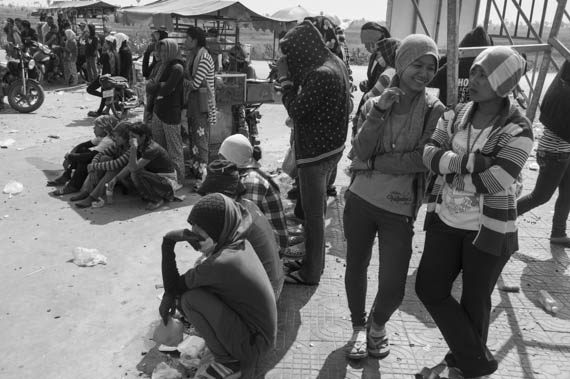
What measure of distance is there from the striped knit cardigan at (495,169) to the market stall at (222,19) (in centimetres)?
491

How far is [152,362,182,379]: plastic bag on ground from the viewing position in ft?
9.19

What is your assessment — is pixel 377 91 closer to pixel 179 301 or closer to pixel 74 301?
pixel 179 301

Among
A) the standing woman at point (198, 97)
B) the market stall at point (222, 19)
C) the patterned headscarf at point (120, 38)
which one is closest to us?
the standing woman at point (198, 97)

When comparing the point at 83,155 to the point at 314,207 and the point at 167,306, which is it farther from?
the point at 167,306

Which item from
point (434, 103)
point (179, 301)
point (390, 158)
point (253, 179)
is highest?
point (434, 103)

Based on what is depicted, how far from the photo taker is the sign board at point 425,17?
751 cm

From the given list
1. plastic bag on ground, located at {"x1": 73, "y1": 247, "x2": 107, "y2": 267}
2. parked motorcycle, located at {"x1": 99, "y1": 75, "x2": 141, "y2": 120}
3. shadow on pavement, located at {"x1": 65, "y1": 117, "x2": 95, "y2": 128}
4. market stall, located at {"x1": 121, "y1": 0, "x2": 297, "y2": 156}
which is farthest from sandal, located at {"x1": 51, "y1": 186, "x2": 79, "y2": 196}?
shadow on pavement, located at {"x1": 65, "y1": 117, "x2": 95, "y2": 128}

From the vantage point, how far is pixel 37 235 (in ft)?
15.9

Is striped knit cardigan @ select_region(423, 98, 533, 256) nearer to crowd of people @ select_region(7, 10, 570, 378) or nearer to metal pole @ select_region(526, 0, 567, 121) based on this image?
crowd of people @ select_region(7, 10, 570, 378)

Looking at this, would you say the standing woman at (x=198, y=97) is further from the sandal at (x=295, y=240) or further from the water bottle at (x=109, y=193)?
the sandal at (x=295, y=240)

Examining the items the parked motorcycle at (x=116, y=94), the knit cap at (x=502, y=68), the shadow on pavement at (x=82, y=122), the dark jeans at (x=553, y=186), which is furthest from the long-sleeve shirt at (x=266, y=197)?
the shadow on pavement at (x=82, y=122)

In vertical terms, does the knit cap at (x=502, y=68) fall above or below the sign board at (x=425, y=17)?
below

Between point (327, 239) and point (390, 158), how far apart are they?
7.64 feet

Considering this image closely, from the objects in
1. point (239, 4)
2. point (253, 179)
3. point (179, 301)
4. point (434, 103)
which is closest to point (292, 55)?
point (253, 179)
